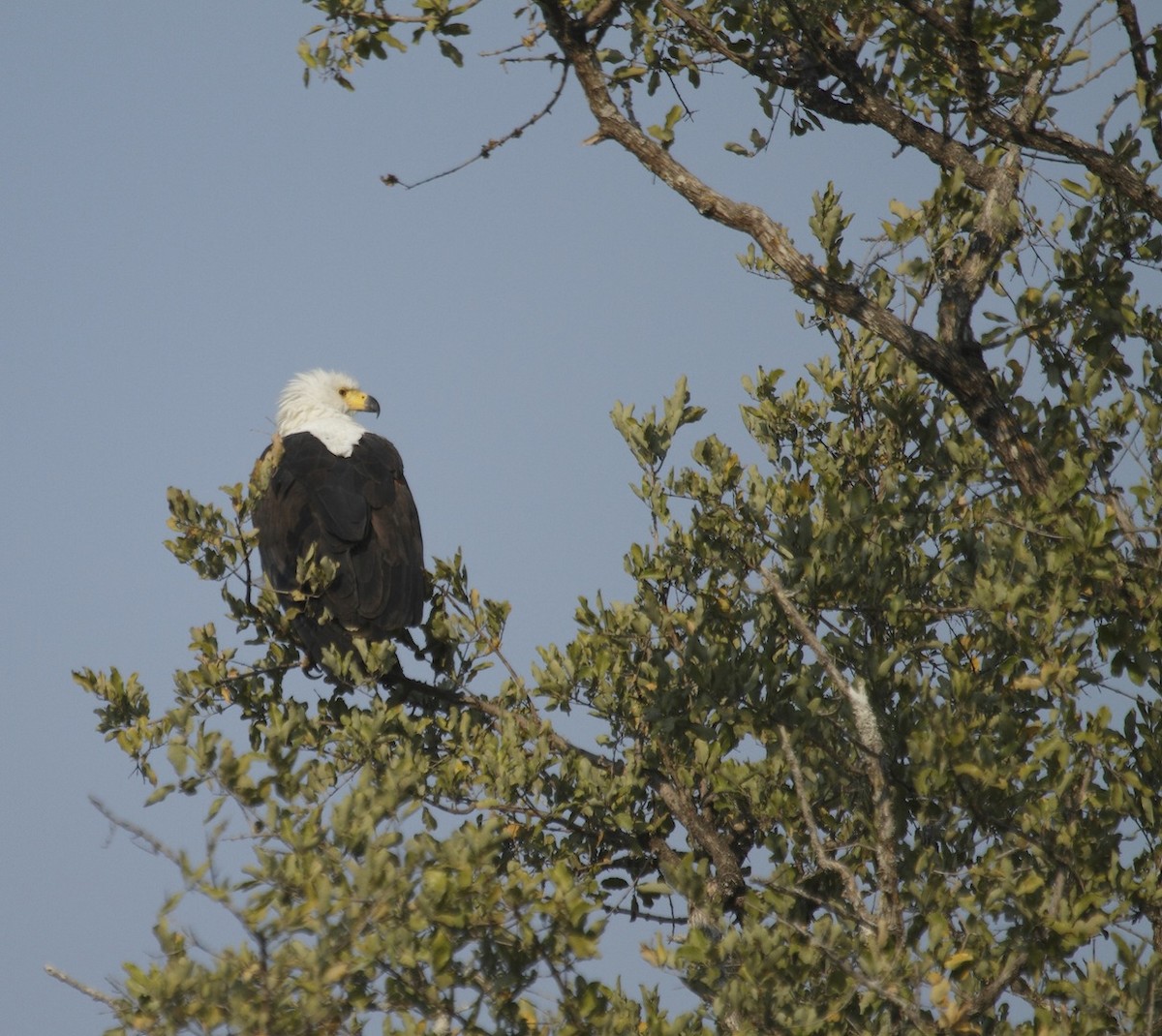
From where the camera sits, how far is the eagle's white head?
8281 millimetres

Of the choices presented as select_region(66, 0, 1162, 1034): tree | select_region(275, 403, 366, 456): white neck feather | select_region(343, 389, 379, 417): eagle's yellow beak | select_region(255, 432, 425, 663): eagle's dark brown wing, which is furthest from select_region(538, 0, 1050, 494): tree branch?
select_region(343, 389, 379, 417): eagle's yellow beak

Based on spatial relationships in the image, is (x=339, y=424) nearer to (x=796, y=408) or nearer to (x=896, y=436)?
(x=796, y=408)

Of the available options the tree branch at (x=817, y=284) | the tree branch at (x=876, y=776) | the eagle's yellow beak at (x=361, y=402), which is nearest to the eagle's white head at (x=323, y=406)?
the eagle's yellow beak at (x=361, y=402)

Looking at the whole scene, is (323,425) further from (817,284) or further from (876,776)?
(876,776)

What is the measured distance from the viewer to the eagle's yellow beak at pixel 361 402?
9.48 meters

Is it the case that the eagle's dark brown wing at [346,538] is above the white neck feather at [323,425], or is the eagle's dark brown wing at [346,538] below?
below

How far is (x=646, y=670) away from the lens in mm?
4684

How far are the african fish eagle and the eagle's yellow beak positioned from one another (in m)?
1.54

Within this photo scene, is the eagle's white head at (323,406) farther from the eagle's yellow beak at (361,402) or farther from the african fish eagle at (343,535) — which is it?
the african fish eagle at (343,535)

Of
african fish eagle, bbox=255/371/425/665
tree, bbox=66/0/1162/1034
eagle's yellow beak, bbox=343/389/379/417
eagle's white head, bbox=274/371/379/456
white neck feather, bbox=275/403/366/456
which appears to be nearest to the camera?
tree, bbox=66/0/1162/1034

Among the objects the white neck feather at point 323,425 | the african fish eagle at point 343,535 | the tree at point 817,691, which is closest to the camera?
the tree at point 817,691

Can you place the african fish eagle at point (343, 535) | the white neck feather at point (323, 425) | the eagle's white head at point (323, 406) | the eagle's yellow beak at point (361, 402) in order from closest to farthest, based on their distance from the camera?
1. the african fish eagle at point (343, 535)
2. the white neck feather at point (323, 425)
3. the eagle's white head at point (323, 406)
4. the eagle's yellow beak at point (361, 402)

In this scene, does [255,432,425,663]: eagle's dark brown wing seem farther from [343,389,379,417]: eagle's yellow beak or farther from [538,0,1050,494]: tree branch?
[538,0,1050,494]: tree branch

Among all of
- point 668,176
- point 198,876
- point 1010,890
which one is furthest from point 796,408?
point 198,876
